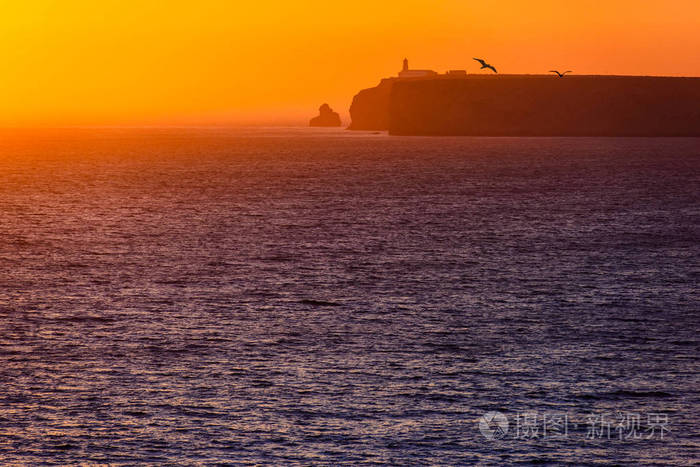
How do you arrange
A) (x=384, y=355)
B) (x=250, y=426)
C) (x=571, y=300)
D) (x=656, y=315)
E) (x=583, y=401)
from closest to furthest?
(x=250, y=426)
(x=583, y=401)
(x=384, y=355)
(x=656, y=315)
(x=571, y=300)

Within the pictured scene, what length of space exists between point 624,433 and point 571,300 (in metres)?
14.7

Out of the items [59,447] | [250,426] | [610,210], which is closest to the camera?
[59,447]

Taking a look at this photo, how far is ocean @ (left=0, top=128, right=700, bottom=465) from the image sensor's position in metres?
19.8

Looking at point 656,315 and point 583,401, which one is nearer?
point 583,401

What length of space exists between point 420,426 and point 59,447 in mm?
6915

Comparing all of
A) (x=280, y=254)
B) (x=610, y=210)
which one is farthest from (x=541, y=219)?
(x=280, y=254)

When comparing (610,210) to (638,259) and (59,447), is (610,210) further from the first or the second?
(59,447)

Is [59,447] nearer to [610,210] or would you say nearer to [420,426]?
[420,426]

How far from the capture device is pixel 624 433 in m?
20.3

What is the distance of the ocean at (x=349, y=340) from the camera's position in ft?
65.1

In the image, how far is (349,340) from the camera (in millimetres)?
28141

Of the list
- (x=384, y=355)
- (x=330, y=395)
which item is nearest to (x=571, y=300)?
(x=384, y=355)

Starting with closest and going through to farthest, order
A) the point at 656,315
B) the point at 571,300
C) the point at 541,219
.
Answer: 1. the point at 656,315
2. the point at 571,300
3. the point at 541,219

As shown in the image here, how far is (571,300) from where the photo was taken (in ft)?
114
